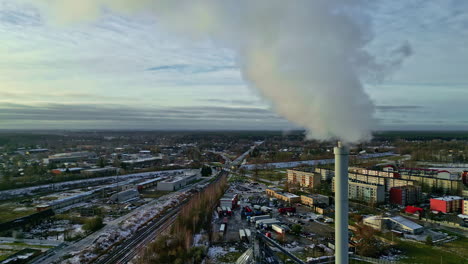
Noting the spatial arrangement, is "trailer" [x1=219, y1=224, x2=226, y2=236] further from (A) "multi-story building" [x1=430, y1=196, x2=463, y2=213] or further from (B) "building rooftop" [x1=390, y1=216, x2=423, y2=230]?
(A) "multi-story building" [x1=430, y1=196, x2=463, y2=213]

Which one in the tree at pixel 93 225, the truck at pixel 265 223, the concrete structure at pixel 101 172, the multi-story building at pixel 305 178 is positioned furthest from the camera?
the concrete structure at pixel 101 172

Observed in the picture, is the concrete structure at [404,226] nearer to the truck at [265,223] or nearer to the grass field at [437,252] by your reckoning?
the grass field at [437,252]

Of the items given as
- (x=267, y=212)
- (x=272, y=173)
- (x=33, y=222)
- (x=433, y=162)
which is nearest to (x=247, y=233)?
(x=267, y=212)

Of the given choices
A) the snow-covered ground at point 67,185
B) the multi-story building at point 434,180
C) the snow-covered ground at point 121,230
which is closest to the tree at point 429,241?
the multi-story building at point 434,180

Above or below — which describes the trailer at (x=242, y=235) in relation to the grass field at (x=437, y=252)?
above

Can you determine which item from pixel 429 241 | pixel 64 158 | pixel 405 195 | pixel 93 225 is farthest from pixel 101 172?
pixel 429 241

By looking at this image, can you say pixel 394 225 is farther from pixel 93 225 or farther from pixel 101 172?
pixel 101 172

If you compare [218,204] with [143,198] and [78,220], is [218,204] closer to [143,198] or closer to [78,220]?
[143,198]

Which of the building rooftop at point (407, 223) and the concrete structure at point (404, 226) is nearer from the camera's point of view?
the concrete structure at point (404, 226)

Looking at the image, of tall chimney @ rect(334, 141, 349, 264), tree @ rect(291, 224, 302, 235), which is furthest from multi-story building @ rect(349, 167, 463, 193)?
tall chimney @ rect(334, 141, 349, 264)
